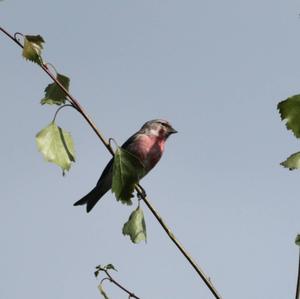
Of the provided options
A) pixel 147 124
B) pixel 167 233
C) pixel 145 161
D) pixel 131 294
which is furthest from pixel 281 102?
pixel 147 124

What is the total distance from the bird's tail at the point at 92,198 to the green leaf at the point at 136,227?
203 inches

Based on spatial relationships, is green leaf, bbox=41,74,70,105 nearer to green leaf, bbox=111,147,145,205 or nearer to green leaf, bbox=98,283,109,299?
green leaf, bbox=111,147,145,205

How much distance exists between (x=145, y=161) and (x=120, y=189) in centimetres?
609

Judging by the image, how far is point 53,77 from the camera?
147 inches

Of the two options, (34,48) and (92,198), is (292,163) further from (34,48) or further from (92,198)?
(92,198)

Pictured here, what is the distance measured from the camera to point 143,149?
1004 centimetres

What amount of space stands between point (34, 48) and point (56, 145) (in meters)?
0.62

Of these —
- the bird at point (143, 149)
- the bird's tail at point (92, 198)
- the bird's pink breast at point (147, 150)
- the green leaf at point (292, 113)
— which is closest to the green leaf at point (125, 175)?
the green leaf at point (292, 113)

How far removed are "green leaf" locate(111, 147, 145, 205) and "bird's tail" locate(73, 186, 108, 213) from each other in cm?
624

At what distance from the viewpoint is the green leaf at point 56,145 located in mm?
3775

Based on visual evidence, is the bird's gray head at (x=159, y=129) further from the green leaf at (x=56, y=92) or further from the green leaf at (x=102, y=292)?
the green leaf at (x=56, y=92)

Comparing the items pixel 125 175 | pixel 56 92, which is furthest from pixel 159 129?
pixel 125 175

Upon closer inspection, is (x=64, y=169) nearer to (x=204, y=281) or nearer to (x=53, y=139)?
(x=53, y=139)

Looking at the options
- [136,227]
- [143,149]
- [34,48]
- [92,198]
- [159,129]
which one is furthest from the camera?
[159,129]
